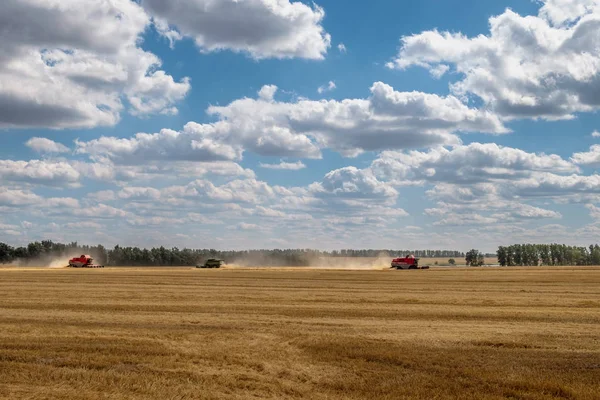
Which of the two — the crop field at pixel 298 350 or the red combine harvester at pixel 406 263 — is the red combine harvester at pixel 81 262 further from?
the crop field at pixel 298 350

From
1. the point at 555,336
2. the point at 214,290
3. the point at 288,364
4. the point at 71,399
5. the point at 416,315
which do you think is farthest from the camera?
the point at 214,290

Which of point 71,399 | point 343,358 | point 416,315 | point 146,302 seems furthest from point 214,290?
point 71,399

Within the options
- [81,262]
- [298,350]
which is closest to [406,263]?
[81,262]

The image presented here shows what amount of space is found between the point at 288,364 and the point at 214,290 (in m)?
26.3

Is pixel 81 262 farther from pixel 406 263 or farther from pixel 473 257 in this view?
pixel 473 257

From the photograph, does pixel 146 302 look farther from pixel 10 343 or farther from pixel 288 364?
pixel 288 364

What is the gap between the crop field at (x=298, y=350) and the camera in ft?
47.4

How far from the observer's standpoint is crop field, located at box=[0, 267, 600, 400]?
1445 centimetres

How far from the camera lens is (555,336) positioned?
21.6m

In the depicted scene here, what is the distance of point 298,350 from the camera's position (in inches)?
752

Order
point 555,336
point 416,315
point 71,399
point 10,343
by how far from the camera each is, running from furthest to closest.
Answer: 1. point 416,315
2. point 555,336
3. point 10,343
4. point 71,399

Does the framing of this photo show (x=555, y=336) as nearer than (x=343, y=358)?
No

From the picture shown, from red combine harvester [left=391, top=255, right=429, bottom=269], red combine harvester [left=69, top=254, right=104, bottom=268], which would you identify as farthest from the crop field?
red combine harvester [left=69, top=254, right=104, bottom=268]

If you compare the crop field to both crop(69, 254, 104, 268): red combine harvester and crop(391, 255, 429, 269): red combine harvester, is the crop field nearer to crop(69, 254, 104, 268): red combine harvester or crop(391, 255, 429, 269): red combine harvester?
crop(391, 255, 429, 269): red combine harvester
